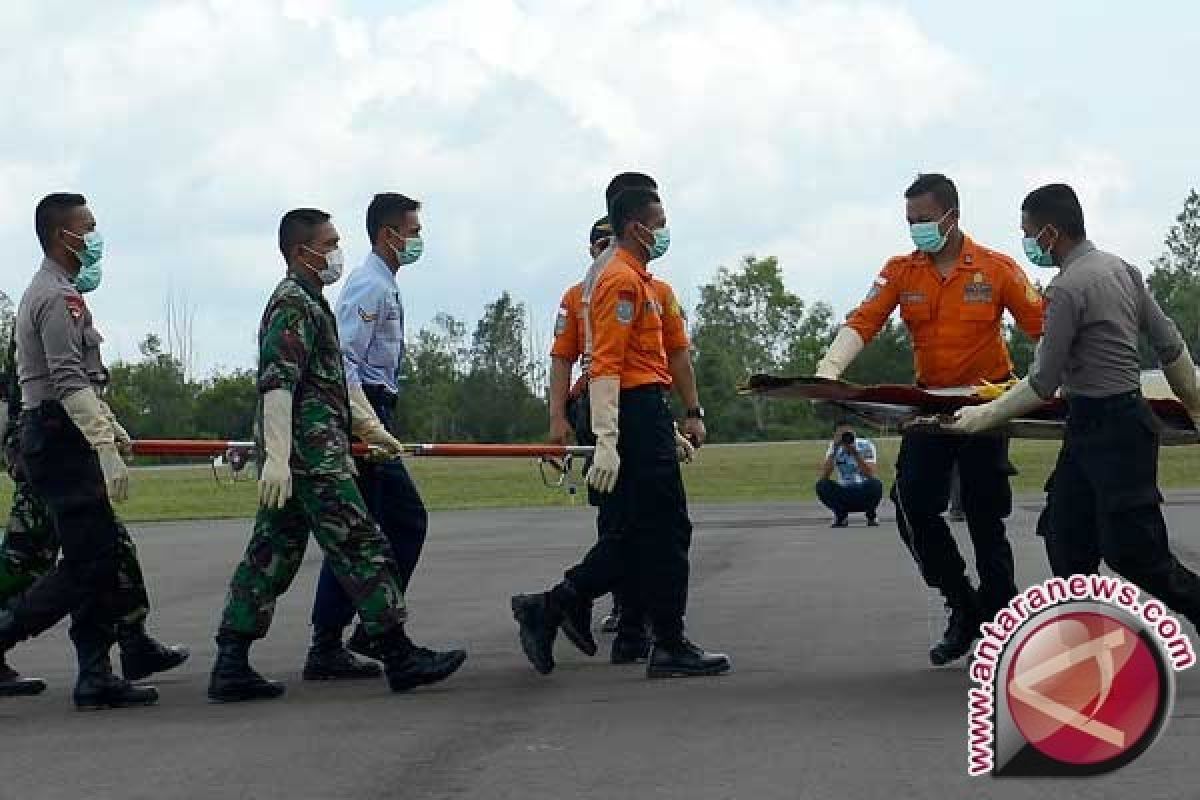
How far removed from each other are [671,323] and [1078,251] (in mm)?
2371

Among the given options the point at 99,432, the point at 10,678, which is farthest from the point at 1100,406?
the point at 10,678

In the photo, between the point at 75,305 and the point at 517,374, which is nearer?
the point at 75,305

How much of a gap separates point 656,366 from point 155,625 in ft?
16.4

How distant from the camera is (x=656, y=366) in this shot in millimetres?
9719

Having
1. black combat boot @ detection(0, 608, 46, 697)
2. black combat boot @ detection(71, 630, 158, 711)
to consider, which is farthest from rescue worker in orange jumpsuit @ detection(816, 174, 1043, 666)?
black combat boot @ detection(0, 608, 46, 697)

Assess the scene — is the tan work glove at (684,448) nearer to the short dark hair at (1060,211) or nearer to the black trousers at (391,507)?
the black trousers at (391,507)

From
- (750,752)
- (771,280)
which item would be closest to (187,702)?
(750,752)

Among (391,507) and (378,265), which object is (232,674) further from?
(378,265)

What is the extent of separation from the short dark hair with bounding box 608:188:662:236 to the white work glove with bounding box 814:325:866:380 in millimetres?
1032

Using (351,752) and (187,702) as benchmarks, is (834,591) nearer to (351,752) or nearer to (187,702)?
(187,702)

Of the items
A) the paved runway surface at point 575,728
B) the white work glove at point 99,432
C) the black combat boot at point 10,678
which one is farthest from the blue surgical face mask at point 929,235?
the black combat boot at point 10,678

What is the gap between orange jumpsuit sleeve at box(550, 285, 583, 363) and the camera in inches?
447

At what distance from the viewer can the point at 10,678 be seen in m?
9.95

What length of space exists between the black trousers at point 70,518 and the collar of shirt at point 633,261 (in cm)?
242
